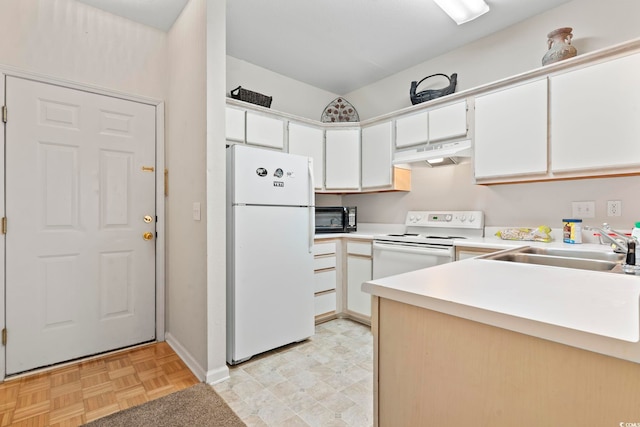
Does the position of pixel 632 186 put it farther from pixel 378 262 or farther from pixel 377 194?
pixel 377 194

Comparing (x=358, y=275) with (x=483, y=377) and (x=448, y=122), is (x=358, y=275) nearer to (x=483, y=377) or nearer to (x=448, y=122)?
(x=448, y=122)

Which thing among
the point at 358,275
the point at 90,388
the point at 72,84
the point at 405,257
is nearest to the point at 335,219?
the point at 358,275

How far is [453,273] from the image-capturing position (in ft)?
3.42

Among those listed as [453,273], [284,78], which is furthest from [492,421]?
[284,78]

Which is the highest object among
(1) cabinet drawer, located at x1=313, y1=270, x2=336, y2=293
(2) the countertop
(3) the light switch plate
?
(3) the light switch plate

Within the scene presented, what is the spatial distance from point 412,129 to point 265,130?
4.71 feet

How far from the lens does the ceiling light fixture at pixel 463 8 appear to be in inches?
88.4

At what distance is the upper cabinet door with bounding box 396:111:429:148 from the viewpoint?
113 inches

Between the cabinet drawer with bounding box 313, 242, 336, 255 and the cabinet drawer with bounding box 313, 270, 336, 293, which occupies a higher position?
the cabinet drawer with bounding box 313, 242, 336, 255

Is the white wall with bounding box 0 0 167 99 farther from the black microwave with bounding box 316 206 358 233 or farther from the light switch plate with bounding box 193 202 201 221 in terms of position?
the black microwave with bounding box 316 206 358 233

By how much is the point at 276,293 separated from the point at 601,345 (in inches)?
81.3

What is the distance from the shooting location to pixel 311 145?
3.36m

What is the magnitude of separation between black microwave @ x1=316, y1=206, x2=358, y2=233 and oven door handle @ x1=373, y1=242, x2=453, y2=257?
528 mm

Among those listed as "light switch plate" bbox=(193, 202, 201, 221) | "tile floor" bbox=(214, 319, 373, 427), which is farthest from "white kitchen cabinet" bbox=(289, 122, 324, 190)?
"tile floor" bbox=(214, 319, 373, 427)
